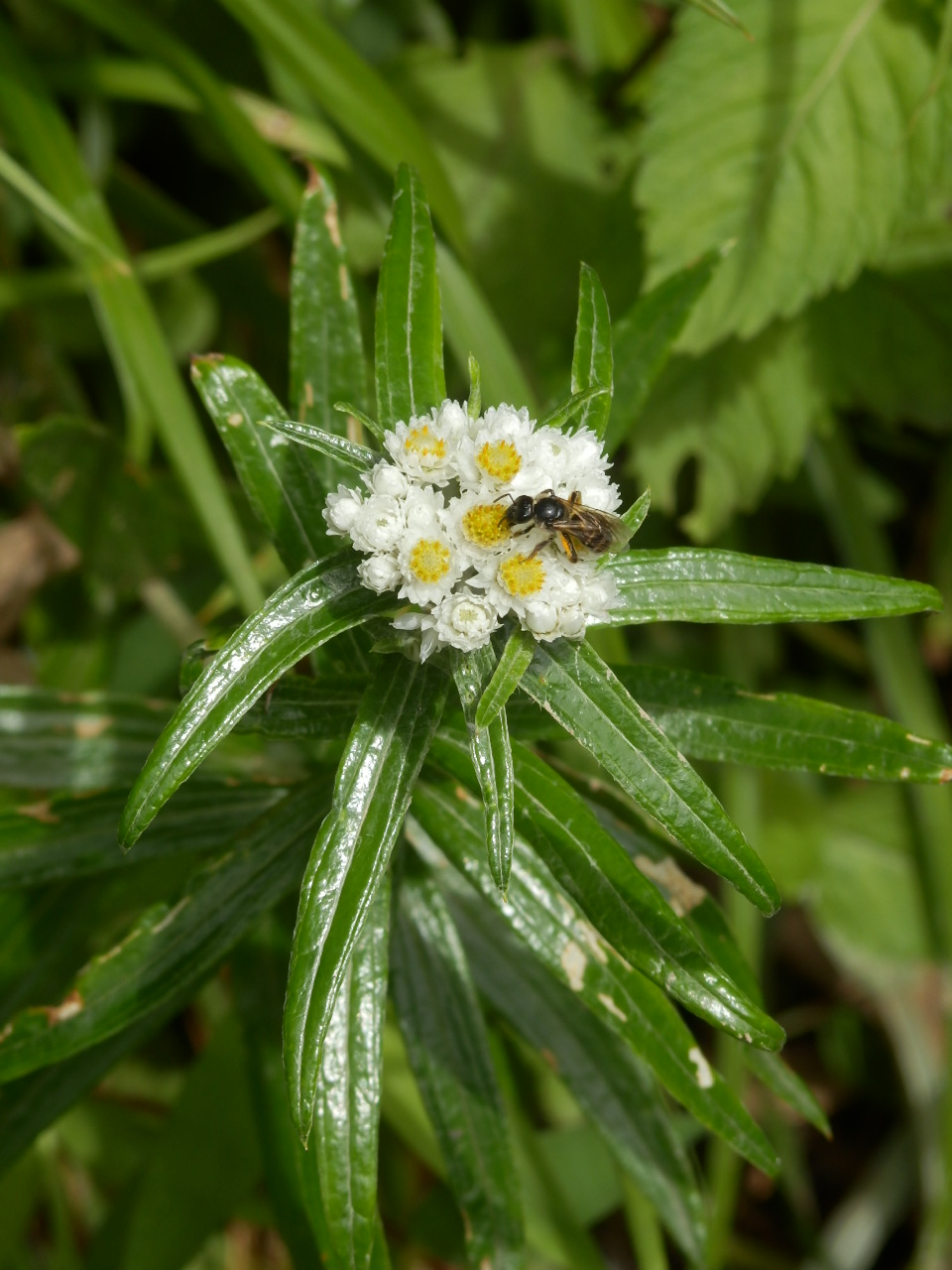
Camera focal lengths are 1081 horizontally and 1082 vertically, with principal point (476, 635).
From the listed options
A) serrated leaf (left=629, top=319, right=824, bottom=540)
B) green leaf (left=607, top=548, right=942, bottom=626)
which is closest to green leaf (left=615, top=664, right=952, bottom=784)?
green leaf (left=607, top=548, right=942, bottom=626)

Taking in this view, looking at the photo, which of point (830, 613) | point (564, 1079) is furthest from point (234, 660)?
point (564, 1079)

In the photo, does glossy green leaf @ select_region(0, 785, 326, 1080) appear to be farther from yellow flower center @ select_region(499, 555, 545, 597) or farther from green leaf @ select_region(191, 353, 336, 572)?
yellow flower center @ select_region(499, 555, 545, 597)

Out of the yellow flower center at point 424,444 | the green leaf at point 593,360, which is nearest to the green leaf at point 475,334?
the green leaf at point 593,360

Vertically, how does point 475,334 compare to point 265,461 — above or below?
above

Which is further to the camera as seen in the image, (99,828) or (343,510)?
(99,828)

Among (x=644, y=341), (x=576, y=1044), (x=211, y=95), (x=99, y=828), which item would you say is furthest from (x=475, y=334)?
(x=576, y=1044)

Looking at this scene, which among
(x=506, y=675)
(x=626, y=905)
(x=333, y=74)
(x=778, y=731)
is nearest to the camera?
(x=506, y=675)

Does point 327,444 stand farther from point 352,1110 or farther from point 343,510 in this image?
point 352,1110
